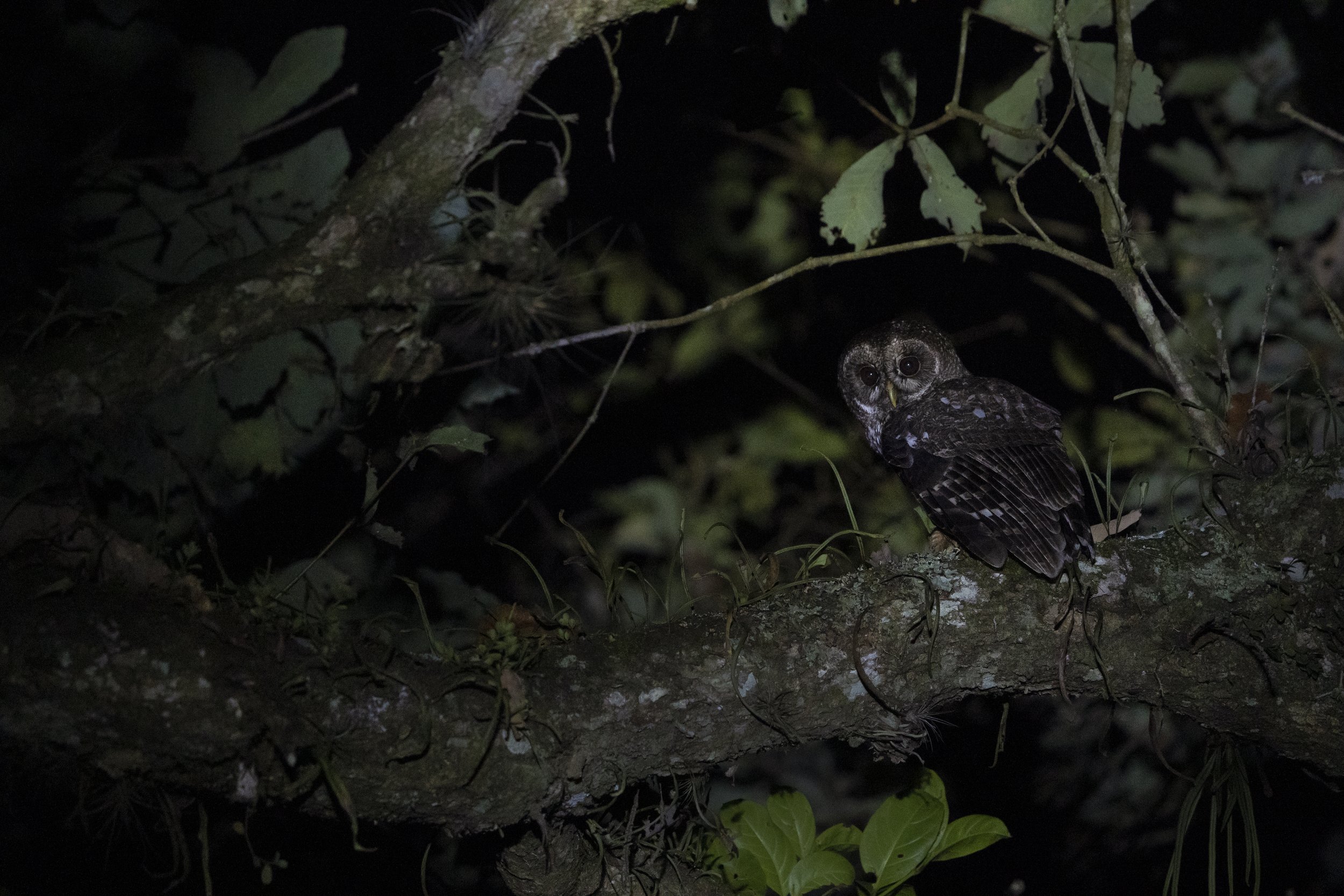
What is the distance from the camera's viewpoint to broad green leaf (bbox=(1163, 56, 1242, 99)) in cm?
355

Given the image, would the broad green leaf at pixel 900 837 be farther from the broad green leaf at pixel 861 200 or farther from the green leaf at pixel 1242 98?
the green leaf at pixel 1242 98

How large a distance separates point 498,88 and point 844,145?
2.09 meters

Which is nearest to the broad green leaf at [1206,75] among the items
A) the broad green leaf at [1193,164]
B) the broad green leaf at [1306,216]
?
the broad green leaf at [1193,164]

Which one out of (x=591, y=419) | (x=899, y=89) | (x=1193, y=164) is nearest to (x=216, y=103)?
(x=591, y=419)

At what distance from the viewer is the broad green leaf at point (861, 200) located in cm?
236

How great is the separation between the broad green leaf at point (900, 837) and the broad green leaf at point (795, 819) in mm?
121

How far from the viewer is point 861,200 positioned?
236 cm

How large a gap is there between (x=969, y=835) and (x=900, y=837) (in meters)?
0.14

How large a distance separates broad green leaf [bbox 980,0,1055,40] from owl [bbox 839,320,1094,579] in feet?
3.19

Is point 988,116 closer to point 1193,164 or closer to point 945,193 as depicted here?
point 945,193

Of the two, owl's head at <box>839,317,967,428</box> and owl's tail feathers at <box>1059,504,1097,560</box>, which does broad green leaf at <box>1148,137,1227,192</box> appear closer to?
owl's head at <box>839,317,967,428</box>

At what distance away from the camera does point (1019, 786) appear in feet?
13.5

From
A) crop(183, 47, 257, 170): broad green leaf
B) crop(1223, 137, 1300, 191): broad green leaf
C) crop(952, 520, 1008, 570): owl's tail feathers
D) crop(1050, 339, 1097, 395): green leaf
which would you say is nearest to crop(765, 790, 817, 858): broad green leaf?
crop(952, 520, 1008, 570): owl's tail feathers

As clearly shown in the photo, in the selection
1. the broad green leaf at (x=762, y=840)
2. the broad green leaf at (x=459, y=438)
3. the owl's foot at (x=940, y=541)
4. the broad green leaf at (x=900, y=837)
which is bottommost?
the broad green leaf at (x=762, y=840)
